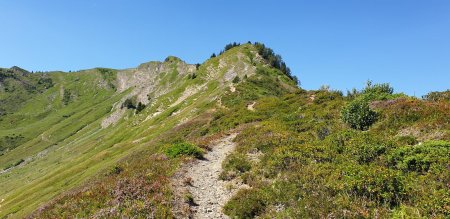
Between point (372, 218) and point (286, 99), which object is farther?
point (286, 99)

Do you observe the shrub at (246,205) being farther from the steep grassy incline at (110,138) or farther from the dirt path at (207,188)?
the steep grassy incline at (110,138)

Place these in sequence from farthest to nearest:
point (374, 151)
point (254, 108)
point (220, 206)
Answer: point (254, 108)
point (374, 151)
point (220, 206)

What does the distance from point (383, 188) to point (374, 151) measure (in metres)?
6.09

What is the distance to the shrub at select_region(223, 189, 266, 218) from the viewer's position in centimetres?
1619

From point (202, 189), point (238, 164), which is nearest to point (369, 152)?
point (238, 164)

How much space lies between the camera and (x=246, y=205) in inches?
655

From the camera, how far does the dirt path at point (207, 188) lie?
1747cm

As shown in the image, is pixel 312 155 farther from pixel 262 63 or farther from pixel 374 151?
pixel 262 63

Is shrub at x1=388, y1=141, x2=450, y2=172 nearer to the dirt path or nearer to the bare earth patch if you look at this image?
the bare earth patch

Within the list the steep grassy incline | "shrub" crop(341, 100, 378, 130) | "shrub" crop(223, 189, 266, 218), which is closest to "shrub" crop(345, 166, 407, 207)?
"shrub" crop(223, 189, 266, 218)

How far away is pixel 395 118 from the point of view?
2831cm

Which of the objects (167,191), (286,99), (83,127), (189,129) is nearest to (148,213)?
(167,191)

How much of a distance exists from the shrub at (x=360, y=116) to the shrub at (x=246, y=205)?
15394mm

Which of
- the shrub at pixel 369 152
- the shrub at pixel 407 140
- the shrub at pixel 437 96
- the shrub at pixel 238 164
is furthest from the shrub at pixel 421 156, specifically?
the shrub at pixel 437 96
